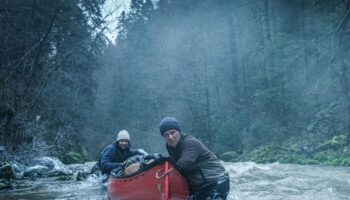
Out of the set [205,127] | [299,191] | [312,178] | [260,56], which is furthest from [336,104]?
[299,191]

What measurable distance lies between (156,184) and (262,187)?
557 centimetres

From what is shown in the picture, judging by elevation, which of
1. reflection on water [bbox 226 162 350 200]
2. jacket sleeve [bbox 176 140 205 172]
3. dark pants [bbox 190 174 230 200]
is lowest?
reflection on water [bbox 226 162 350 200]

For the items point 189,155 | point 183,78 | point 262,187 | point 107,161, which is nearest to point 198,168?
point 189,155

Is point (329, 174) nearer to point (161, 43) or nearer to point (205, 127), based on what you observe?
point (205, 127)

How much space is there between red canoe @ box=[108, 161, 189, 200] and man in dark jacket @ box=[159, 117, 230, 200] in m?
0.19

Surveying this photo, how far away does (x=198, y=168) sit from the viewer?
21.0 ft

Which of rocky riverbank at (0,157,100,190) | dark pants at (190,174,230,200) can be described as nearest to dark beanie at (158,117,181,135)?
dark pants at (190,174,230,200)

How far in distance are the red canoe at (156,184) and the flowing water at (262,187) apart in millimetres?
3393

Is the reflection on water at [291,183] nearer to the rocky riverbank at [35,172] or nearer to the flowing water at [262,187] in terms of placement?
the flowing water at [262,187]

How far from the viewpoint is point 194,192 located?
21.4 ft

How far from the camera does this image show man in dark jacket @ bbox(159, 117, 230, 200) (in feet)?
20.9

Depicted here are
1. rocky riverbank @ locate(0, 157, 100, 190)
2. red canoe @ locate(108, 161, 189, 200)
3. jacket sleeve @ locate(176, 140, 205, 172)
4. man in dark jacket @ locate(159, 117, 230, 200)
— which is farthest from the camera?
rocky riverbank @ locate(0, 157, 100, 190)

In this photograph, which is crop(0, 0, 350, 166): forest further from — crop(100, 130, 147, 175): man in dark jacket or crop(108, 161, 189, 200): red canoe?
crop(108, 161, 189, 200): red canoe

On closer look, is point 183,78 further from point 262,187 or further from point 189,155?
point 189,155
